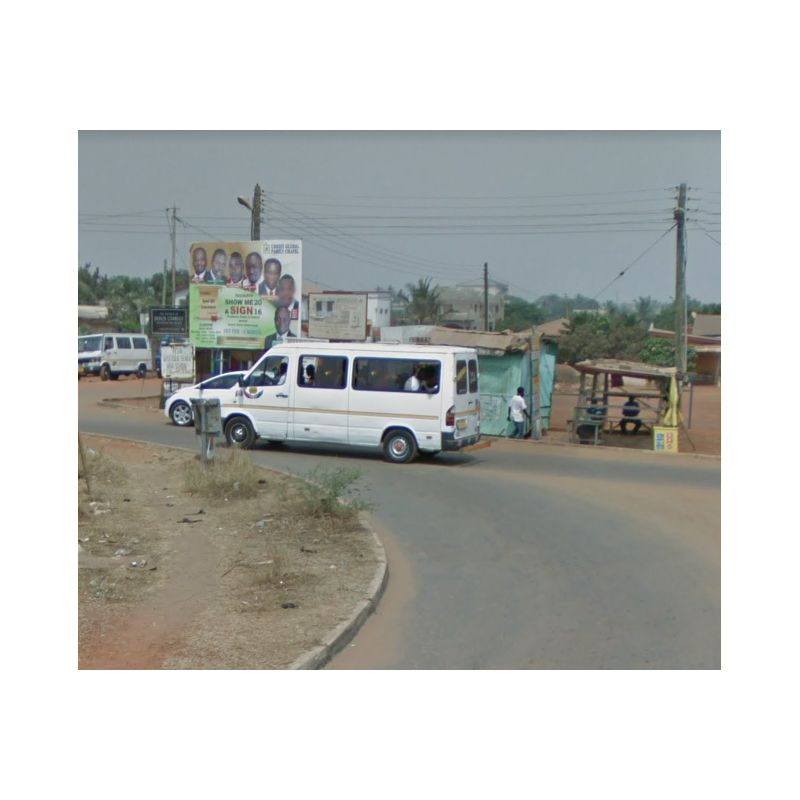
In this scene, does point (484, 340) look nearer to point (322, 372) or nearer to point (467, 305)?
point (322, 372)

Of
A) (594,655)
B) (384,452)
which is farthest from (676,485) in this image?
(594,655)

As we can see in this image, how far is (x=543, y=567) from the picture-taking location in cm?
856

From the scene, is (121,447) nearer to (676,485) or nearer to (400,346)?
(400,346)

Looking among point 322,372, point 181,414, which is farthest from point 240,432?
point 181,414

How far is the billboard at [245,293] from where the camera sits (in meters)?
24.5

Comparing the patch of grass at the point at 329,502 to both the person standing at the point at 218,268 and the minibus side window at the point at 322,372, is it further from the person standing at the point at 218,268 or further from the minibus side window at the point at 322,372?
the person standing at the point at 218,268

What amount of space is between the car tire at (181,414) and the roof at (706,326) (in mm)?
48823

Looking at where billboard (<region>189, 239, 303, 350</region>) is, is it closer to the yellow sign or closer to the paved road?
the paved road

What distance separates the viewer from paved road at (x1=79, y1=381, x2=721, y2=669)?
20.6ft

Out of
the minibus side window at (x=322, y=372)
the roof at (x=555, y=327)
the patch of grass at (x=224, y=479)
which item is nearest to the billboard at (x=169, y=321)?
the minibus side window at (x=322, y=372)

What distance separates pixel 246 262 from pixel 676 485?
1510 centimetres

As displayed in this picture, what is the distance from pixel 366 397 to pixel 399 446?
3.62ft

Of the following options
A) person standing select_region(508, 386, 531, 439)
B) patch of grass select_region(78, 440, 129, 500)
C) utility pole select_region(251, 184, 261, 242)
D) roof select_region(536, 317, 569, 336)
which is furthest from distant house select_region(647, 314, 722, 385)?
patch of grass select_region(78, 440, 129, 500)

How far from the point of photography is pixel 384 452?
16.2 metres
